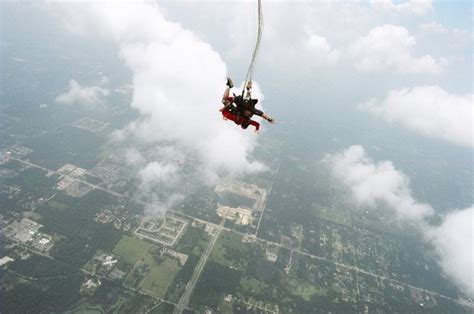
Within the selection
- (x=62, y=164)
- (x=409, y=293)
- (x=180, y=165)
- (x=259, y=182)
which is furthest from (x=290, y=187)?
(x=62, y=164)

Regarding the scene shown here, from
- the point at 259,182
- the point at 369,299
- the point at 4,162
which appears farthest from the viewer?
the point at 259,182

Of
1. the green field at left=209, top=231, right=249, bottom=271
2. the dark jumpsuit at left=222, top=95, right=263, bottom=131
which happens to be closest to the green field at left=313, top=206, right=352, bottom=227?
the green field at left=209, top=231, right=249, bottom=271

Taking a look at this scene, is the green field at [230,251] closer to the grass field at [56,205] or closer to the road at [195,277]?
the road at [195,277]

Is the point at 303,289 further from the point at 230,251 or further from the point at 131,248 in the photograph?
the point at 131,248

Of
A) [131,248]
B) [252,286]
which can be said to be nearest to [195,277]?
[252,286]

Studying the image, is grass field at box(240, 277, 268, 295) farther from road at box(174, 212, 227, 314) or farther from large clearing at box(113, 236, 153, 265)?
large clearing at box(113, 236, 153, 265)

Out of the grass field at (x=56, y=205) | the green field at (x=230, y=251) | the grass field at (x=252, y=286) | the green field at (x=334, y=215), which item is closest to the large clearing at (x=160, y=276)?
the green field at (x=230, y=251)

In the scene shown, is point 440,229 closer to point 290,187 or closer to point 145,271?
point 290,187
